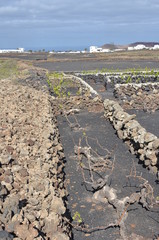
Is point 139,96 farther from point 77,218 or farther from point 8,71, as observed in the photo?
point 8,71

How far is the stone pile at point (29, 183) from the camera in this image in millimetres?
5430

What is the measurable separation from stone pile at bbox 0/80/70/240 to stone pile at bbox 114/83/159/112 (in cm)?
828

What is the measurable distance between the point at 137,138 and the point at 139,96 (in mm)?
9563

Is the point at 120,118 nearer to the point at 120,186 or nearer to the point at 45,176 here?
the point at 120,186

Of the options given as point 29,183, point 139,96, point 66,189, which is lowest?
point 66,189

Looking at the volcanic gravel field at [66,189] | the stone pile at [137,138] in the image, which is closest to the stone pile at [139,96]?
the stone pile at [137,138]

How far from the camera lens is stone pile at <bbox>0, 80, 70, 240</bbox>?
17.8 ft

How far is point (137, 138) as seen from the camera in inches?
435

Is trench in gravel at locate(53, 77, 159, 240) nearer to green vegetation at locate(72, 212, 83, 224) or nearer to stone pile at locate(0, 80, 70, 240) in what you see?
green vegetation at locate(72, 212, 83, 224)

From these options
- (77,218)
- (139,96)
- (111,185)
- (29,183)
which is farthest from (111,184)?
(139,96)

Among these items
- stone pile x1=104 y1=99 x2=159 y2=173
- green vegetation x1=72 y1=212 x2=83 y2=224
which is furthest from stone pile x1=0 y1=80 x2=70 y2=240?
stone pile x1=104 y1=99 x2=159 y2=173

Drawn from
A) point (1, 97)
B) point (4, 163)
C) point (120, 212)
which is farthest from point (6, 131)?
point (1, 97)

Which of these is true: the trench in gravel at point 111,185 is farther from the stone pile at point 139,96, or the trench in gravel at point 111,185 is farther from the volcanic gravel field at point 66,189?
the stone pile at point 139,96

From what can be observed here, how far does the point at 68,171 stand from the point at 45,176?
262 centimetres
